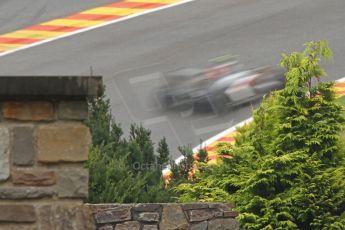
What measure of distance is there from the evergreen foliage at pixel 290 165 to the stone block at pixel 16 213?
745cm

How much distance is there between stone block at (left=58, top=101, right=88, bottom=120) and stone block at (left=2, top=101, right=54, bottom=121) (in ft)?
0.30

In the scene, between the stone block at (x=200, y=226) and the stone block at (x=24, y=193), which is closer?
the stone block at (x=24, y=193)

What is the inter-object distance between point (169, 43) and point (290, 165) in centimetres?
2160

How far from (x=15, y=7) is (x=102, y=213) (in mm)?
27167

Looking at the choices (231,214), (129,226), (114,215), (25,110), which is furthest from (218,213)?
(25,110)

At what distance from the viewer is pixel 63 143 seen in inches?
256

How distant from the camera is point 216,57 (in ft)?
112

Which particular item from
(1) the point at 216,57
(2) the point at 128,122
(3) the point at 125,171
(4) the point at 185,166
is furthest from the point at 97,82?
(1) the point at 216,57

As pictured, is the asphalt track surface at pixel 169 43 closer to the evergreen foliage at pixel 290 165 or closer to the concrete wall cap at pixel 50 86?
the evergreen foliage at pixel 290 165

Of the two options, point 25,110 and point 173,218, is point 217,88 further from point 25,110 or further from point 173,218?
point 25,110

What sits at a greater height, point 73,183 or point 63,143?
point 63,143

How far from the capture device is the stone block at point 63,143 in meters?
6.48

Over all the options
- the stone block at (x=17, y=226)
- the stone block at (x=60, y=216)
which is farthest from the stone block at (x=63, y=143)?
the stone block at (x=17, y=226)

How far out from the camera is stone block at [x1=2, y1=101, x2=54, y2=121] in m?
Answer: 6.52
